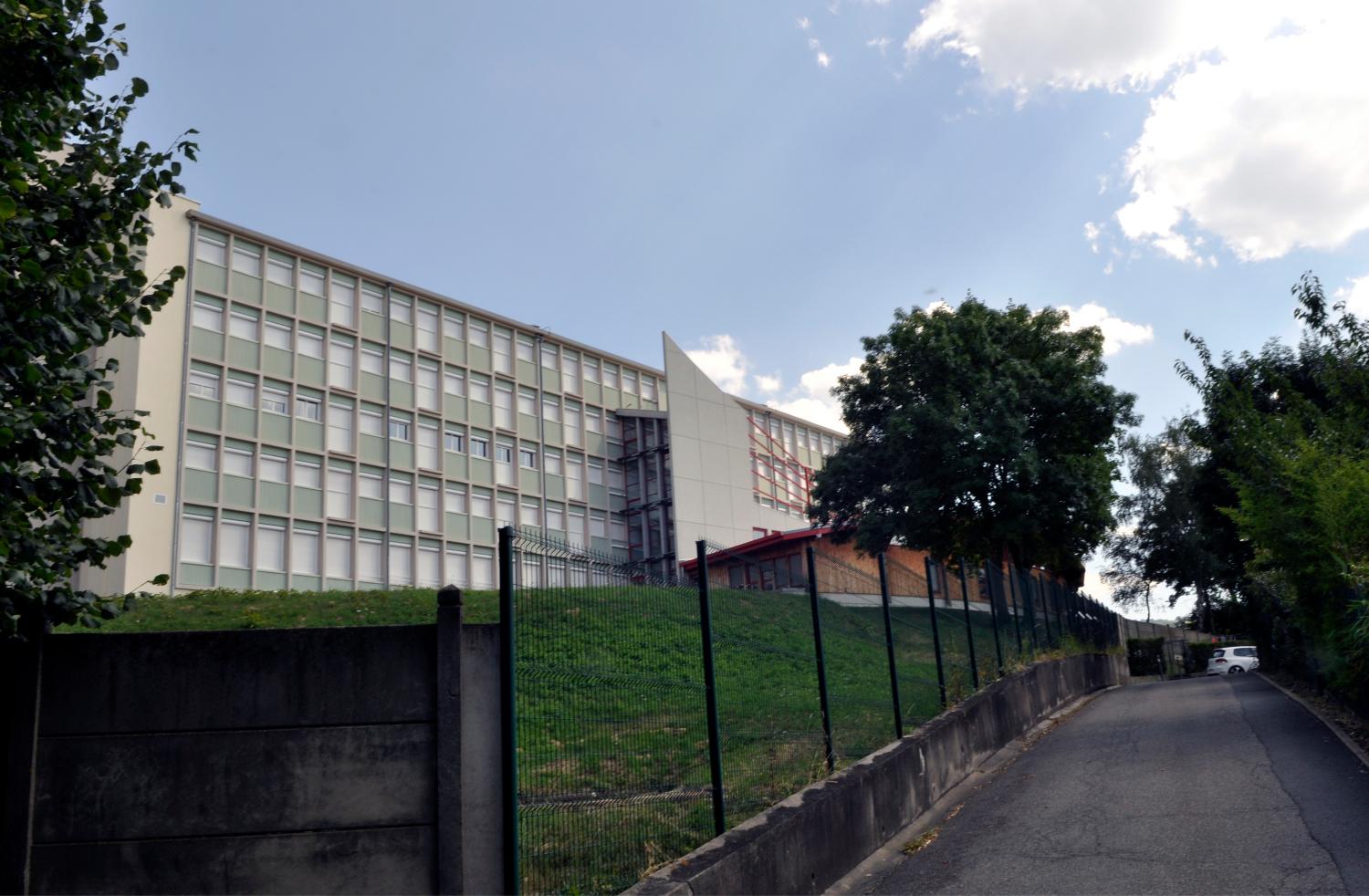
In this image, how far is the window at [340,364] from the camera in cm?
4659

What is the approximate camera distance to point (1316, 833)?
325 inches

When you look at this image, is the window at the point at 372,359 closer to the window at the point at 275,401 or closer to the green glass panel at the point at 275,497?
the window at the point at 275,401

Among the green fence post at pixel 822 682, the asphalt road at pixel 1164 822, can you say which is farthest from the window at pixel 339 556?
the green fence post at pixel 822 682

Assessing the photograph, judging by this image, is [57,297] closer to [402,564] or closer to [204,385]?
[204,385]

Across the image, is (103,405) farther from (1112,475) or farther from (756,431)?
(756,431)

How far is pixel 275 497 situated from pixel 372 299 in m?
10.2

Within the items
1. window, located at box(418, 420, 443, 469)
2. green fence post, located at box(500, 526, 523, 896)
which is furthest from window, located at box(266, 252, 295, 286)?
green fence post, located at box(500, 526, 523, 896)

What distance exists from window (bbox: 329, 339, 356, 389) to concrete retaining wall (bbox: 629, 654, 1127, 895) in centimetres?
3711

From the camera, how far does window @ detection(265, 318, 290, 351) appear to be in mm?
44469

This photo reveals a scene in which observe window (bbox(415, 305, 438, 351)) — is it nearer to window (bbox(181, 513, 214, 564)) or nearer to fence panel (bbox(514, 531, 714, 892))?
window (bbox(181, 513, 214, 564))

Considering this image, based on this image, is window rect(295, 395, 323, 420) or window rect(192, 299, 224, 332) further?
window rect(295, 395, 323, 420)

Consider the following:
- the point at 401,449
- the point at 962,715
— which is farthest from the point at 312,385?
the point at 962,715

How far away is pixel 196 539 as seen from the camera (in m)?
40.8

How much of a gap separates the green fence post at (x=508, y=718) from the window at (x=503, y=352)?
48.2 meters
